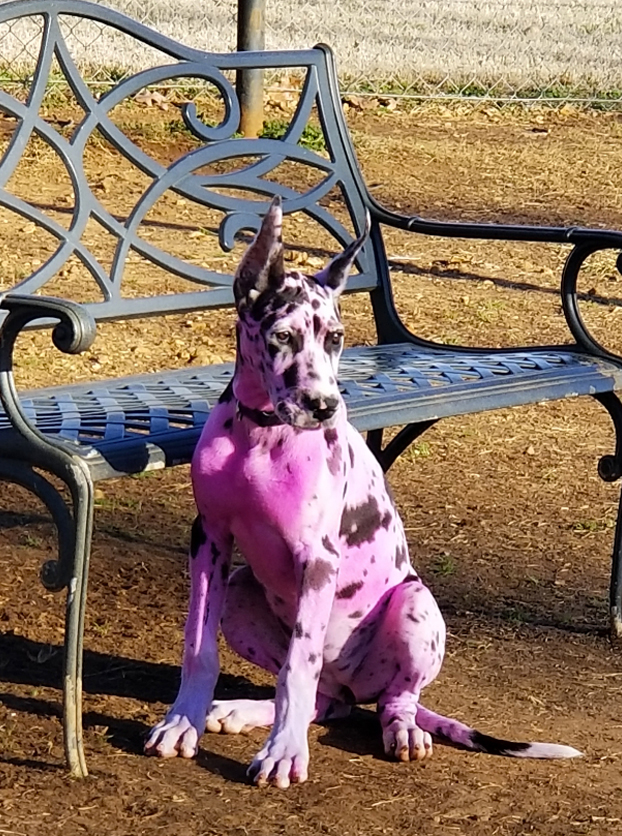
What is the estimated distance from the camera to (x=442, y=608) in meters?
4.34

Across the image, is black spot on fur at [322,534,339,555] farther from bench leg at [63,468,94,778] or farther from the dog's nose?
bench leg at [63,468,94,778]

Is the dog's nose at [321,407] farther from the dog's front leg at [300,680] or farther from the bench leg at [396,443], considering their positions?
the bench leg at [396,443]

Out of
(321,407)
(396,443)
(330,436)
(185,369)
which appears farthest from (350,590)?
(396,443)

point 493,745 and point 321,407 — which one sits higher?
point 321,407

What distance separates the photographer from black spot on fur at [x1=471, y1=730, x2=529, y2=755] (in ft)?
11.0

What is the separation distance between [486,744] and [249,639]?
1.84 feet

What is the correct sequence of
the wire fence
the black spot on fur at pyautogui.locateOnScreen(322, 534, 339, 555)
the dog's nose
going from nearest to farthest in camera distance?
the dog's nose < the black spot on fur at pyautogui.locateOnScreen(322, 534, 339, 555) < the wire fence

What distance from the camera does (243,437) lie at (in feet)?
10.1

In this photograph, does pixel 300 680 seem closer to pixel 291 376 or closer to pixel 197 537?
pixel 197 537

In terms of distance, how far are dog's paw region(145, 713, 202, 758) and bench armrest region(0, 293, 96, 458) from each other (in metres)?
0.60

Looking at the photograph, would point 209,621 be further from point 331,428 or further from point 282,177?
point 282,177

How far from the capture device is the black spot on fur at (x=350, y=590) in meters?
3.28

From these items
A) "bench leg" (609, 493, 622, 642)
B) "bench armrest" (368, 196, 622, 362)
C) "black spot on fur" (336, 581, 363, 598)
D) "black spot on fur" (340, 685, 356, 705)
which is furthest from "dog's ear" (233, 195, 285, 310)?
"bench leg" (609, 493, 622, 642)

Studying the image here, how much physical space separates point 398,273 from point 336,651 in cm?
479
